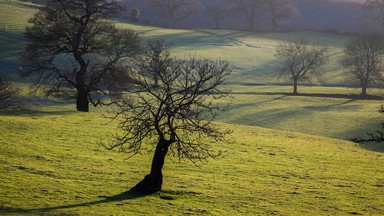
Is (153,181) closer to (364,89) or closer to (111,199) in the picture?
(111,199)

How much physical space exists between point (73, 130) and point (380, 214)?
66.5 feet

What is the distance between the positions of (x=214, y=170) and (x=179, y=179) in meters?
3.05

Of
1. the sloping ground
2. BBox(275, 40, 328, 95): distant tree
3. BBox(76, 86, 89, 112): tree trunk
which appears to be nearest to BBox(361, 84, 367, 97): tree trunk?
BBox(275, 40, 328, 95): distant tree

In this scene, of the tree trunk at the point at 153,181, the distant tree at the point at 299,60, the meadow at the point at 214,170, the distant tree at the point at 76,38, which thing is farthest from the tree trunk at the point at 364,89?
the tree trunk at the point at 153,181

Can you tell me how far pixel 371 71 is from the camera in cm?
5409

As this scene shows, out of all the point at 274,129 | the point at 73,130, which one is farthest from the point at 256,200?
the point at 274,129

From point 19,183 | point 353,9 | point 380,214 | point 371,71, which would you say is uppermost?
point 353,9

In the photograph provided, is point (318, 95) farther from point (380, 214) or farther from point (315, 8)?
point (315, 8)

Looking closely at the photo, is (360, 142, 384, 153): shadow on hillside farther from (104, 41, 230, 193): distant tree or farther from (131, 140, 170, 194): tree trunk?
(131, 140, 170, 194): tree trunk

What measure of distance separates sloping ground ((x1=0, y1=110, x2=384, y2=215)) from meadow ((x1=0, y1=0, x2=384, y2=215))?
1.8 inches

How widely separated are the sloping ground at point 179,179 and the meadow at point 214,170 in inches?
1.8

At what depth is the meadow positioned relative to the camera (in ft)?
46.1

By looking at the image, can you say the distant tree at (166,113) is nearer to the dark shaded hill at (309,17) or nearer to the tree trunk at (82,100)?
the tree trunk at (82,100)

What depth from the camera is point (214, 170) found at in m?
20.3
